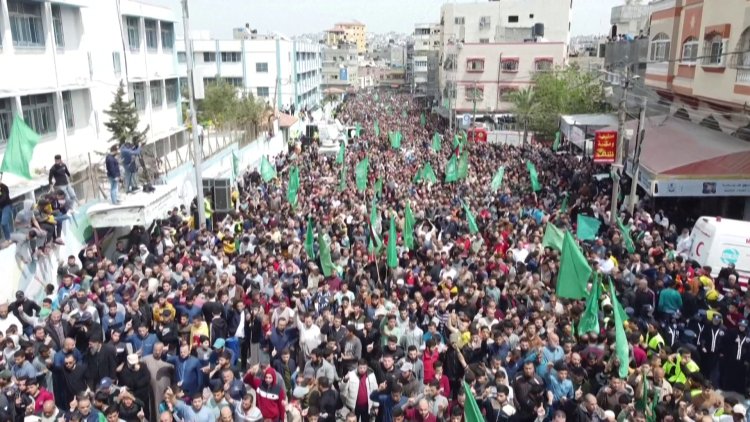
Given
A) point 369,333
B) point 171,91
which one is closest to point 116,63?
point 171,91

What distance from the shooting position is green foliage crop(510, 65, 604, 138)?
42094 mm

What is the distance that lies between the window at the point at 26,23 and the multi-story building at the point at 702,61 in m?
19.1

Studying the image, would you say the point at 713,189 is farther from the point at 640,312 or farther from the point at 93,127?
the point at 93,127

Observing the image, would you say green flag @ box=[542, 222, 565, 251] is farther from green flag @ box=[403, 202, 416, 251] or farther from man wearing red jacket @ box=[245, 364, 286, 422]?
man wearing red jacket @ box=[245, 364, 286, 422]

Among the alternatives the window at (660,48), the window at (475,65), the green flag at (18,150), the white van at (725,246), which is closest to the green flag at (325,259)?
the green flag at (18,150)

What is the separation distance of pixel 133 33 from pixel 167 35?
160 inches

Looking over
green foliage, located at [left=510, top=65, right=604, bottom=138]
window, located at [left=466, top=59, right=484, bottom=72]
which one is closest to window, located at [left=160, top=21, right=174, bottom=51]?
green foliage, located at [left=510, top=65, right=604, bottom=138]

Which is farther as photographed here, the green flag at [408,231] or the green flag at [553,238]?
the green flag at [408,231]

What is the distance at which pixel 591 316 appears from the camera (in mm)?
9633

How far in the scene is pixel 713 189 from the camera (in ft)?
57.5

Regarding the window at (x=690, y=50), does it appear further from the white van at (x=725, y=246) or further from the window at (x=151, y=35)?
the window at (x=151, y=35)

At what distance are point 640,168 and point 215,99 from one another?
28.1 meters

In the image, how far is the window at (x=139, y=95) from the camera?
26.6 meters

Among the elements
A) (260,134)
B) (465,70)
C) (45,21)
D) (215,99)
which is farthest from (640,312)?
(465,70)
